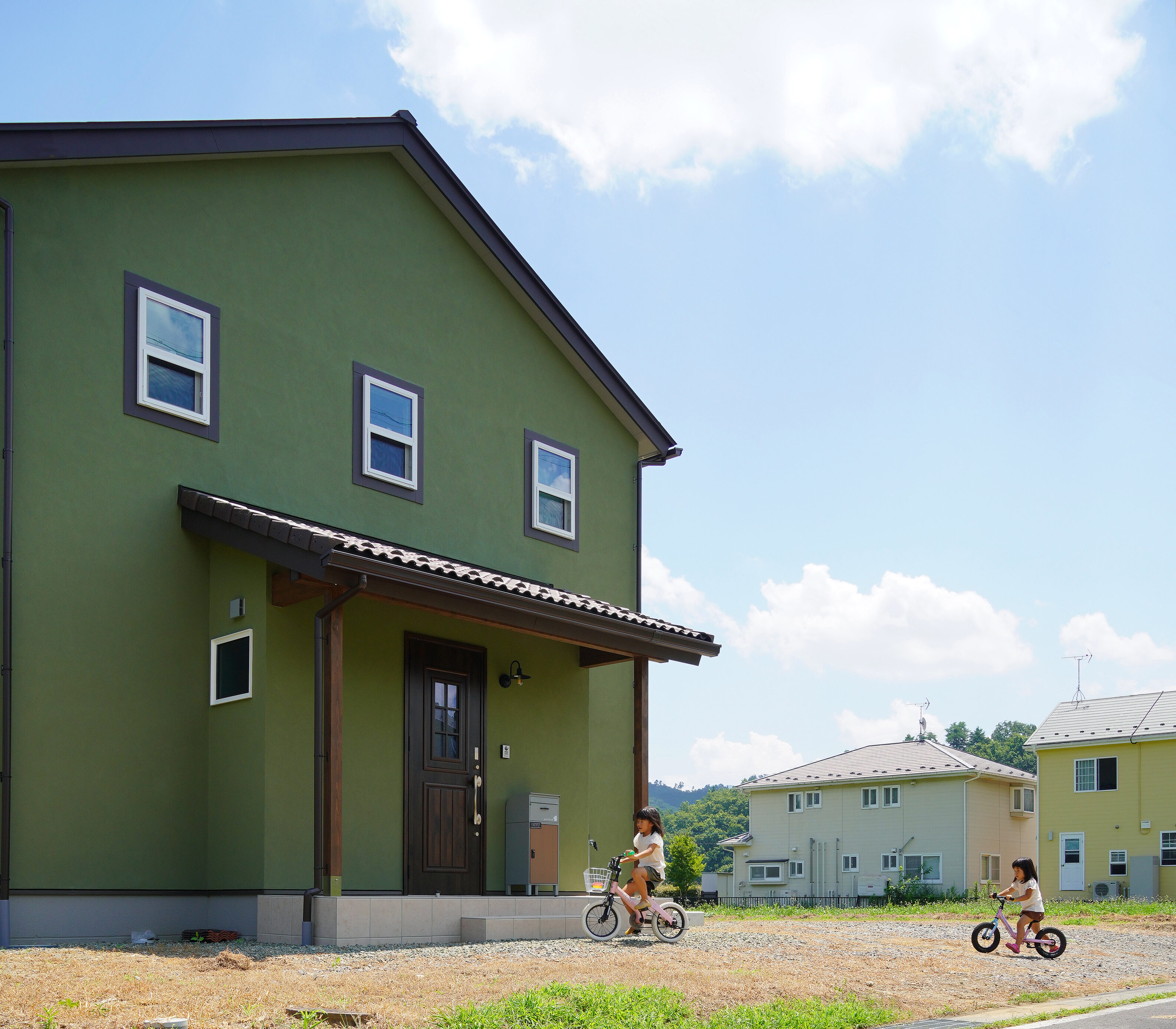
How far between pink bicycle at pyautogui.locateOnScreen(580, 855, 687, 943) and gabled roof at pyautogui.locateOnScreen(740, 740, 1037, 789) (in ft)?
101

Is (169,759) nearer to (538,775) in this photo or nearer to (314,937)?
(314,937)

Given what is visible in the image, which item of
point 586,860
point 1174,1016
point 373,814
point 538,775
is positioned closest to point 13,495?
point 373,814

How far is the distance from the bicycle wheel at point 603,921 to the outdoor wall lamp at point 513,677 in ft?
10.7

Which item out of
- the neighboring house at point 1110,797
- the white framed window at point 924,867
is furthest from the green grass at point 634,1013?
the white framed window at point 924,867

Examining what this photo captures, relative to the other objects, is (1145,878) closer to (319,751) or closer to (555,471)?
(555,471)

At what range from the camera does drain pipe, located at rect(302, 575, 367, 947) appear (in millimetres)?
10219

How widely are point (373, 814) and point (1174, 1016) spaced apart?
24.5 ft

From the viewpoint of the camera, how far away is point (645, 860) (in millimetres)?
11594

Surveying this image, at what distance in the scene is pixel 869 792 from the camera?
4300 centimetres

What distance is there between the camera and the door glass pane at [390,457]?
14.0m

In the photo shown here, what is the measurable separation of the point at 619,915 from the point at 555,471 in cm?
702

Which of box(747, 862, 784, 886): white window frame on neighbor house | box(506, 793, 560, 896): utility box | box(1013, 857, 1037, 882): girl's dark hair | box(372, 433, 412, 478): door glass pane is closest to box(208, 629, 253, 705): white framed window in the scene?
box(372, 433, 412, 478): door glass pane

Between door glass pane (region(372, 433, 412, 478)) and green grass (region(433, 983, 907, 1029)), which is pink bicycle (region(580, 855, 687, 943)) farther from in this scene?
door glass pane (region(372, 433, 412, 478))

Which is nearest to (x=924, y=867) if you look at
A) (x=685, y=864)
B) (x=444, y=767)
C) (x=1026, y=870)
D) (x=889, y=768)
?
(x=889, y=768)
